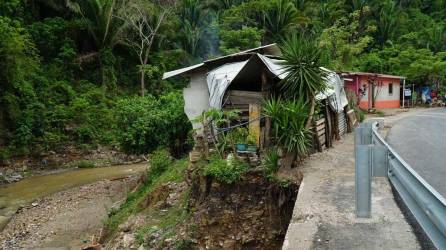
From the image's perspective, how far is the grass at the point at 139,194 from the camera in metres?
11.8

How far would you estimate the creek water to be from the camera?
16.2 metres

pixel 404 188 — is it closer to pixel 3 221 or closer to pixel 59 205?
pixel 3 221

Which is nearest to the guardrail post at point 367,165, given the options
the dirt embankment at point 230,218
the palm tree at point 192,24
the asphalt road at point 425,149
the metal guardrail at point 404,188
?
the metal guardrail at point 404,188

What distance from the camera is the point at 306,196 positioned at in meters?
7.07

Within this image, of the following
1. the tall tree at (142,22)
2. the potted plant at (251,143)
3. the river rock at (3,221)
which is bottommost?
the river rock at (3,221)

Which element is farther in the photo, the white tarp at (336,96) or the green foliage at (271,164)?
the white tarp at (336,96)

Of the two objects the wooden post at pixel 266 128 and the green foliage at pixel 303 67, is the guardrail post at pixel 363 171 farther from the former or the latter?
the green foliage at pixel 303 67

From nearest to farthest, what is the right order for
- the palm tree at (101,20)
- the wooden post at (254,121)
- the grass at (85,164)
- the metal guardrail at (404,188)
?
the metal guardrail at (404,188)
the wooden post at (254,121)
the grass at (85,164)
the palm tree at (101,20)

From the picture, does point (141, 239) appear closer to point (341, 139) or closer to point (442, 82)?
point (341, 139)

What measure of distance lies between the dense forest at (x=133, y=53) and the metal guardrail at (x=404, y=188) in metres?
10.9

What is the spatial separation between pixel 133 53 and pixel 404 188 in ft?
107

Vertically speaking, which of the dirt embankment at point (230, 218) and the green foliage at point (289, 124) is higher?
the green foliage at point (289, 124)

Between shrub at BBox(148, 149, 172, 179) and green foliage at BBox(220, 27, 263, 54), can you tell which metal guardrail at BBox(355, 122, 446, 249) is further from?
green foliage at BBox(220, 27, 263, 54)

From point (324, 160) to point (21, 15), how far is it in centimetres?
2649
